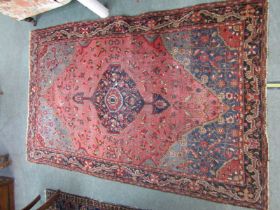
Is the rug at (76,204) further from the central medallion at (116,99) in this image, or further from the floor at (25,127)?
the central medallion at (116,99)

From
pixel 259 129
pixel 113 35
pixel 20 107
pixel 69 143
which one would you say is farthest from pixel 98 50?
pixel 259 129

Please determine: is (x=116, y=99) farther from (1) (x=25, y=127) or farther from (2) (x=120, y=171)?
(1) (x=25, y=127)

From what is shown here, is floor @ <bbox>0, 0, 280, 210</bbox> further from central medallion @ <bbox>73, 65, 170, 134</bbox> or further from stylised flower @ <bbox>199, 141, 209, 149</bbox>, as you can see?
central medallion @ <bbox>73, 65, 170, 134</bbox>

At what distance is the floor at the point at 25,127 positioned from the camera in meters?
1.72

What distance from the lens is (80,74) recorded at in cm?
238

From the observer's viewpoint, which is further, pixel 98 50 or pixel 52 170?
pixel 52 170

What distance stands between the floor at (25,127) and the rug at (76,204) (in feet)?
0.17

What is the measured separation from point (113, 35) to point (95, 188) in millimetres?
1486

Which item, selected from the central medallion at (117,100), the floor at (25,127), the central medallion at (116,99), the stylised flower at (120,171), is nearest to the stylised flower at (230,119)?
the floor at (25,127)

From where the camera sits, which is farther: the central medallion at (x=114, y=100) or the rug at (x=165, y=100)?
the central medallion at (x=114, y=100)

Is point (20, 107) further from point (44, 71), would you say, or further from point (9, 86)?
point (44, 71)

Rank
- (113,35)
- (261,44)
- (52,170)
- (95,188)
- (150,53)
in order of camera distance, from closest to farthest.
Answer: (261,44) → (150,53) → (113,35) → (95,188) → (52,170)

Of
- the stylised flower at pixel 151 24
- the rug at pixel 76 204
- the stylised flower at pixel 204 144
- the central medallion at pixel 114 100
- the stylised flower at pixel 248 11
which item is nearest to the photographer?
the stylised flower at pixel 248 11

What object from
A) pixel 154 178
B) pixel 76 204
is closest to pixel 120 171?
pixel 154 178
